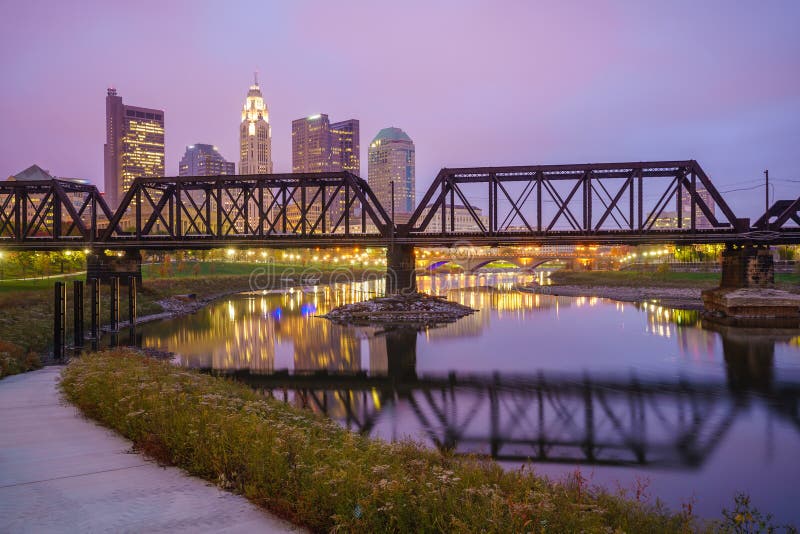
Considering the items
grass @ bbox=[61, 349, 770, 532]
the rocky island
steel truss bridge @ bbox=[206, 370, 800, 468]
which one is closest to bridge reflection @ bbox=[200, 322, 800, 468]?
steel truss bridge @ bbox=[206, 370, 800, 468]

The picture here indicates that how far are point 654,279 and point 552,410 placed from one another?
92.5 metres

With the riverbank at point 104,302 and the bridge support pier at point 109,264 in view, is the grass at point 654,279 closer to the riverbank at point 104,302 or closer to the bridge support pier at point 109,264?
the riverbank at point 104,302

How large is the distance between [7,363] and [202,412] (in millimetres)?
16699

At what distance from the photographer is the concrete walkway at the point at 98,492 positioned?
879 centimetres

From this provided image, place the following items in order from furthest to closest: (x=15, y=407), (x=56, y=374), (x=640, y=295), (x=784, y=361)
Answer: (x=640, y=295), (x=784, y=361), (x=56, y=374), (x=15, y=407)

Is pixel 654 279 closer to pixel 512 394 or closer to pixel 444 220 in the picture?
pixel 444 220

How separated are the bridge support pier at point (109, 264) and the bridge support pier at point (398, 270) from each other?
3225 cm

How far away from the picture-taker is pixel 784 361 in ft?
114

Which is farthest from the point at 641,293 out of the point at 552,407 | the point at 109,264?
the point at 109,264

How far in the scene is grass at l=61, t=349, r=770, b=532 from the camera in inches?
333

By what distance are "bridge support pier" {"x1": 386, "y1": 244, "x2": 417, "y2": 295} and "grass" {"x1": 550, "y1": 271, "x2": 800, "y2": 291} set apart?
50.8 m

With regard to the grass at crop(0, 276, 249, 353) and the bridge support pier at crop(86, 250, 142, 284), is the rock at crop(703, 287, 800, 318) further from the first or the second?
the bridge support pier at crop(86, 250, 142, 284)

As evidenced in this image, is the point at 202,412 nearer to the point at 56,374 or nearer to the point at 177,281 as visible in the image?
the point at 56,374

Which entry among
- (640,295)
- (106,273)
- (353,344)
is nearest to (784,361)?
(353,344)
